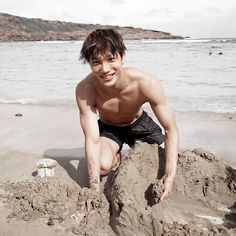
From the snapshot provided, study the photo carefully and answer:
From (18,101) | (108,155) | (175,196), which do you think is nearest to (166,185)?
(175,196)

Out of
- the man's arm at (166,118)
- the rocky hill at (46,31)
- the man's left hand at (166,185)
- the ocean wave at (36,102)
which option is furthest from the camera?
the rocky hill at (46,31)

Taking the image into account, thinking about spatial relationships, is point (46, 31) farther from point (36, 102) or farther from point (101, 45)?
point (101, 45)

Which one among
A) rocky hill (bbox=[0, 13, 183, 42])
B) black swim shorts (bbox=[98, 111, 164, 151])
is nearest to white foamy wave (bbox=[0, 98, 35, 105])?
black swim shorts (bbox=[98, 111, 164, 151])

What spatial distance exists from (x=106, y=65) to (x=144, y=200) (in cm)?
93

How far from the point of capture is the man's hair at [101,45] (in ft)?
7.48

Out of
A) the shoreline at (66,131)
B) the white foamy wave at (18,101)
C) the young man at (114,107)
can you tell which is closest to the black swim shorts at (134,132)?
the young man at (114,107)

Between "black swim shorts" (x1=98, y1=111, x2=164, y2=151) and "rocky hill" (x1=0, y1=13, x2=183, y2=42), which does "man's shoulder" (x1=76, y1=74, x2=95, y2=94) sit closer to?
"black swim shorts" (x1=98, y1=111, x2=164, y2=151)

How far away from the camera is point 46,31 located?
6756cm

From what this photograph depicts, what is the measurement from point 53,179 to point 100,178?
15.1 inches

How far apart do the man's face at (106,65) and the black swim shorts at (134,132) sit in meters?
0.76

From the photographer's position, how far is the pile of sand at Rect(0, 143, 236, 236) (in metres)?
2.08

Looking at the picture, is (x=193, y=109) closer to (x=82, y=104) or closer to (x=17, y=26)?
(x=82, y=104)

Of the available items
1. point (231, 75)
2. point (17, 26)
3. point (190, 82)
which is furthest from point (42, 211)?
point (17, 26)

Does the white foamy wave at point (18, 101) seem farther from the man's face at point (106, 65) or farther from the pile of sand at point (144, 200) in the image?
the man's face at point (106, 65)
